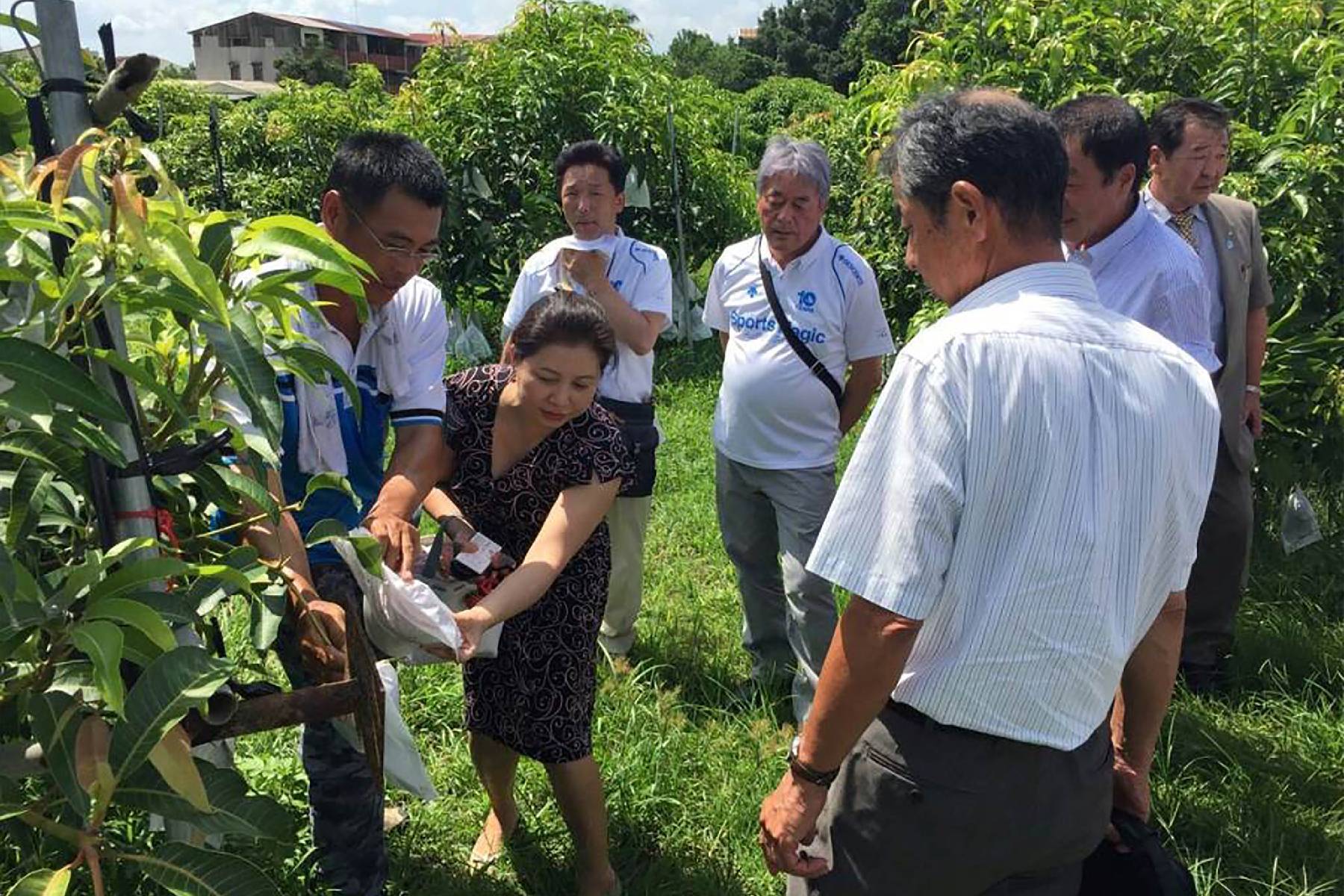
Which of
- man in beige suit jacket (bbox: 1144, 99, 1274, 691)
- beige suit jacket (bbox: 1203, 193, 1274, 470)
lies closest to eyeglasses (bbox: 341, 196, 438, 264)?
man in beige suit jacket (bbox: 1144, 99, 1274, 691)

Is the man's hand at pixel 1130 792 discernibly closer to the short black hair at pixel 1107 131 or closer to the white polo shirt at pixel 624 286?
the short black hair at pixel 1107 131

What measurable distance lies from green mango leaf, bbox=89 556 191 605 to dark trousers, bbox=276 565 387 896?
108 cm

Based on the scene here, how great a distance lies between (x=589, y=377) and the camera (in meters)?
2.36

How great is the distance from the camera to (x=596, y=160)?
12.0ft

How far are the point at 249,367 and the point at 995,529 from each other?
3.15ft

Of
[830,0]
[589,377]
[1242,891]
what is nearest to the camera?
[589,377]

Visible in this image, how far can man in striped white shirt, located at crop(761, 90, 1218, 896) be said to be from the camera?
1.43 metres

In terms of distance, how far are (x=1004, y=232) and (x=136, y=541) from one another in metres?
1.14

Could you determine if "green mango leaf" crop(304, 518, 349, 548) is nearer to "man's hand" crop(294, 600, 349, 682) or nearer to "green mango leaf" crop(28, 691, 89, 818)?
"man's hand" crop(294, 600, 349, 682)

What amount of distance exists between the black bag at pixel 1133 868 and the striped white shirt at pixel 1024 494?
0.34 meters

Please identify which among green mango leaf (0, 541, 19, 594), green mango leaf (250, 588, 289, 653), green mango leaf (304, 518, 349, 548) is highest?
green mango leaf (0, 541, 19, 594)

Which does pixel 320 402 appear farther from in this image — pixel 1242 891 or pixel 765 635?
pixel 1242 891

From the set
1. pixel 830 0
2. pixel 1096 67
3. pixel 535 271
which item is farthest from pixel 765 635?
pixel 830 0

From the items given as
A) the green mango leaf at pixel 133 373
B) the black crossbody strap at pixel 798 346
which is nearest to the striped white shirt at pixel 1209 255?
the black crossbody strap at pixel 798 346
